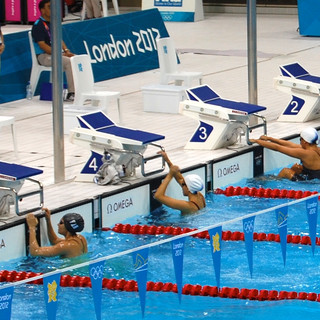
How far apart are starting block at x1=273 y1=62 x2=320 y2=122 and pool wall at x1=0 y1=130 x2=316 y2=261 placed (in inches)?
28.4

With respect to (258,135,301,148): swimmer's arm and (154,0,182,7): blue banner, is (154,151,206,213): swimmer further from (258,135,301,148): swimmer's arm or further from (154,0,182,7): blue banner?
(154,0,182,7): blue banner

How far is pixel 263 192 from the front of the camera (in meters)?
10.3

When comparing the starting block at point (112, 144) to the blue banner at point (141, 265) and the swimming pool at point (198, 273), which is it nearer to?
the swimming pool at point (198, 273)

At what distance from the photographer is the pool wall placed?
325 inches

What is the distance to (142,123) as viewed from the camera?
12.6 meters

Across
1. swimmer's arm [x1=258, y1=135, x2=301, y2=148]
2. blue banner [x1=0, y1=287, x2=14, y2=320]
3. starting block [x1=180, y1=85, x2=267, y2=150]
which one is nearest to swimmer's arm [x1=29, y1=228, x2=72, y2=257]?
blue banner [x1=0, y1=287, x2=14, y2=320]

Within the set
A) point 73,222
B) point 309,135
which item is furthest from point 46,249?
point 309,135

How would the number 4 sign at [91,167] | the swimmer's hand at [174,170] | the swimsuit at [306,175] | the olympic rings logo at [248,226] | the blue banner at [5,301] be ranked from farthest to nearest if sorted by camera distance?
1. the swimsuit at [306,175]
2. the number 4 sign at [91,167]
3. the swimmer's hand at [174,170]
4. the olympic rings logo at [248,226]
5. the blue banner at [5,301]

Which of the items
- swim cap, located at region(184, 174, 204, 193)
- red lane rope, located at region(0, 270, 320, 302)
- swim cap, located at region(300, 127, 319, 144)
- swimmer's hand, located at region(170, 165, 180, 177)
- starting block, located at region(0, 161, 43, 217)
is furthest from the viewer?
swim cap, located at region(300, 127, 319, 144)

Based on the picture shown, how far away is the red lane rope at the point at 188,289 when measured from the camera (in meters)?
7.48

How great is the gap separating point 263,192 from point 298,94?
2529 mm

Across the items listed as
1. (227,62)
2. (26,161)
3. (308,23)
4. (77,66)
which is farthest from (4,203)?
(308,23)

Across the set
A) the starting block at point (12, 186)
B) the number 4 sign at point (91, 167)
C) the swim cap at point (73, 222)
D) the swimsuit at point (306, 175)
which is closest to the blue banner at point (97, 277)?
the swim cap at point (73, 222)

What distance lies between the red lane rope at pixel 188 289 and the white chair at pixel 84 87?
4.65 metres
